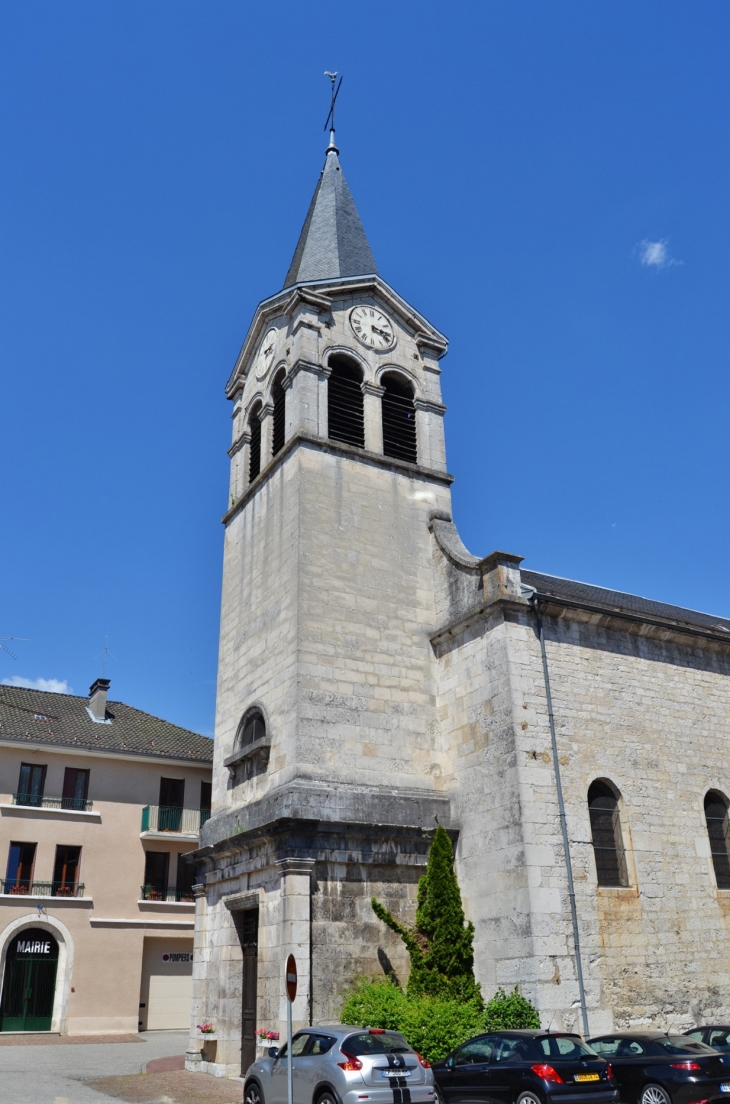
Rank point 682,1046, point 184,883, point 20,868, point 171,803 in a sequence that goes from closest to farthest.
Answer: point 682,1046 < point 20,868 < point 184,883 < point 171,803

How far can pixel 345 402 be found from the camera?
22547 millimetres

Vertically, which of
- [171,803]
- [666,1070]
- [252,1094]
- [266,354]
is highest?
[266,354]

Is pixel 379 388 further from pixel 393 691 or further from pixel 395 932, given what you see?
pixel 395 932

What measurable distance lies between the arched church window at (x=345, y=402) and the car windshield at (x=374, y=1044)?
1321 centimetres

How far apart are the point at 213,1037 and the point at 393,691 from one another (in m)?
7.84

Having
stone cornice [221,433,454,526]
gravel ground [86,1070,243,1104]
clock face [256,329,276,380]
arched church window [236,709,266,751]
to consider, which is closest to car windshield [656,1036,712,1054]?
gravel ground [86,1070,243,1104]

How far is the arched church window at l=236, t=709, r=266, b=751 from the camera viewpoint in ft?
65.3

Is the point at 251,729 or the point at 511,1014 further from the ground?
the point at 251,729

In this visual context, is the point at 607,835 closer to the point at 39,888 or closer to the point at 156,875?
the point at 156,875

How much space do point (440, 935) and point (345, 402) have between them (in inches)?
483

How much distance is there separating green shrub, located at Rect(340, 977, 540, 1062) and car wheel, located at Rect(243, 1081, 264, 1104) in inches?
80.8

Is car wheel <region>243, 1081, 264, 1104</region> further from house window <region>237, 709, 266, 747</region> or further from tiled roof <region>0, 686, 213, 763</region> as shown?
tiled roof <region>0, 686, 213, 763</region>

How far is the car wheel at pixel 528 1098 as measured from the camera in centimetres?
1116

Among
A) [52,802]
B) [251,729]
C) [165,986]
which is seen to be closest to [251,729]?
[251,729]
